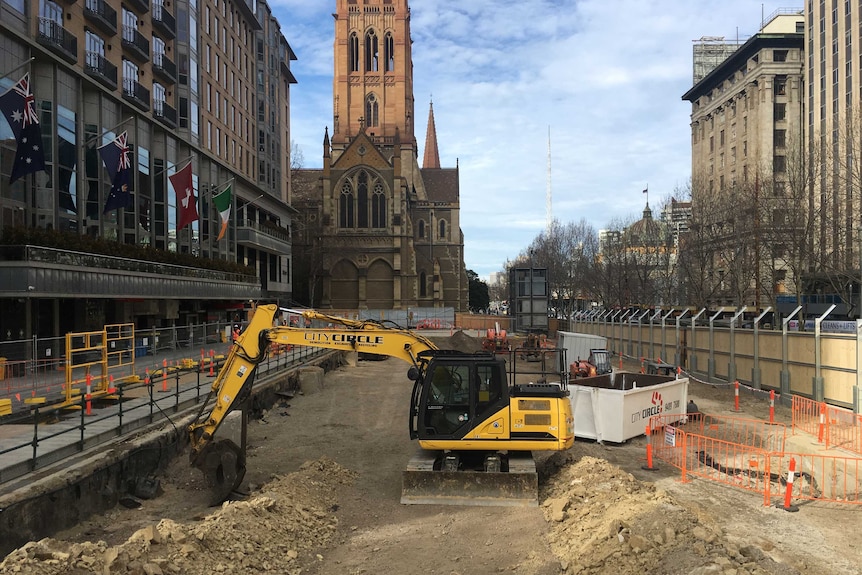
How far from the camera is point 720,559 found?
6746mm

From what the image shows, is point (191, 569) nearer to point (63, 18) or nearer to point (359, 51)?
point (63, 18)

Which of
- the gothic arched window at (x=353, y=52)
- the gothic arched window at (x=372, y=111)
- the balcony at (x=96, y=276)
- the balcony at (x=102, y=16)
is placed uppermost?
the gothic arched window at (x=353, y=52)

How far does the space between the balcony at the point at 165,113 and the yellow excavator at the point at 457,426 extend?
3074 centimetres

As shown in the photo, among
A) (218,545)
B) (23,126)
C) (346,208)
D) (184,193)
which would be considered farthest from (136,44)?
(346,208)

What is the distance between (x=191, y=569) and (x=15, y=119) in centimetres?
1686

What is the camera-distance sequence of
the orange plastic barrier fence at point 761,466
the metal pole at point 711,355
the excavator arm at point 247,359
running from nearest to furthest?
the orange plastic barrier fence at point 761,466 < the excavator arm at point 247,359 < the metal pole at point 711,355

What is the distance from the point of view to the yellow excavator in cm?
1054

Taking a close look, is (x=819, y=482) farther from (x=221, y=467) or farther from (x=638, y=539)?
(x=221, y=467)

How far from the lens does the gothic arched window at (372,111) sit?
297 feet

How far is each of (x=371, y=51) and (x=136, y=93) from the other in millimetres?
Result: 61193

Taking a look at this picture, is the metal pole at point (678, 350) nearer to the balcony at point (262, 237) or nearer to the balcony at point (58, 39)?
the balcony at point (58, 39)

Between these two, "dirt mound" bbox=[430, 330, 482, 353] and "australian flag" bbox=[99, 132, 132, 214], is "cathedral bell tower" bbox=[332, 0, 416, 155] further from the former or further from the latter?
"australian flag" bbox=[99, 132, 132, 214]

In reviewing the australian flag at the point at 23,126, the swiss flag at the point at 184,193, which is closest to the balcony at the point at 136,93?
the swiss flag at the point at 184,193

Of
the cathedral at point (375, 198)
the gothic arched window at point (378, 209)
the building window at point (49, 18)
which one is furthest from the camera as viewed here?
the gothic arched window at point (378, 209)
